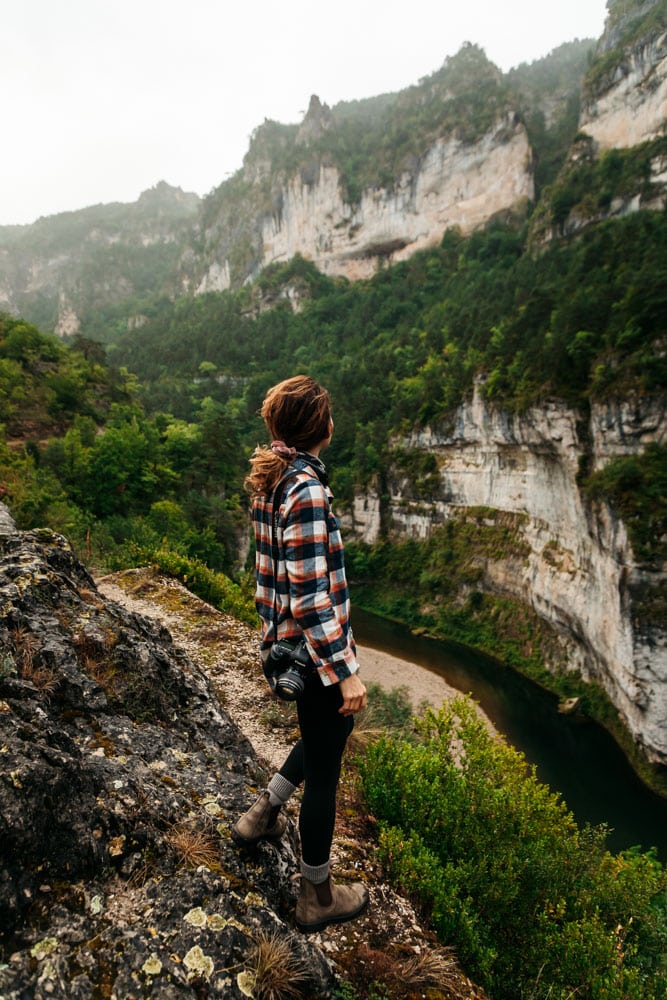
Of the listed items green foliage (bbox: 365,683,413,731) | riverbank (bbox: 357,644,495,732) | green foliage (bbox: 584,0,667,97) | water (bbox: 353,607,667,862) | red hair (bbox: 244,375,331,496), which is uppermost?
green foliage (bbox: 584,0,667,97)

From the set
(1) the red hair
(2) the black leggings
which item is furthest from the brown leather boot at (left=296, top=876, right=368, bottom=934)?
(1) the red hair

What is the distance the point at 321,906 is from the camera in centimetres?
231

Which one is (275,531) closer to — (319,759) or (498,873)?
(319,759)

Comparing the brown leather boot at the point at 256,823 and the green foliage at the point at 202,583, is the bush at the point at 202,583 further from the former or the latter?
the brown leather boot at the point at 256,823

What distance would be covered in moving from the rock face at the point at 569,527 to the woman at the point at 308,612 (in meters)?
18.2

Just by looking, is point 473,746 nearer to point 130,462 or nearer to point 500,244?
point 130,462

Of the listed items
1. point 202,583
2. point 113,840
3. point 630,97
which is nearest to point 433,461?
point 202,583

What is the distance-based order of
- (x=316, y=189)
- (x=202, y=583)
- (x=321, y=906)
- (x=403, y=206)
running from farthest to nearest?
(x=316, y=189) → (x=403, y=206) → (x=202, y=583) → (x=321, y=906)

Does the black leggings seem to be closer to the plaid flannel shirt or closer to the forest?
the plaid flannel shirt

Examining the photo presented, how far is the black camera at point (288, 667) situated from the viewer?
1923 millimetres

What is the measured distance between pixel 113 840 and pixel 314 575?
141 cm

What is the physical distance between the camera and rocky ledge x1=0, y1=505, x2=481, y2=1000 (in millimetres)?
1663

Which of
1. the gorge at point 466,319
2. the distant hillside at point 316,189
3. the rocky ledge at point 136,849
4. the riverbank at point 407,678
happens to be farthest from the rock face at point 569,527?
the distant hillside at point 316,189

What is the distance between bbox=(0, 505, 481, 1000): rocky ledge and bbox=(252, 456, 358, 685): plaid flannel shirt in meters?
1.09
